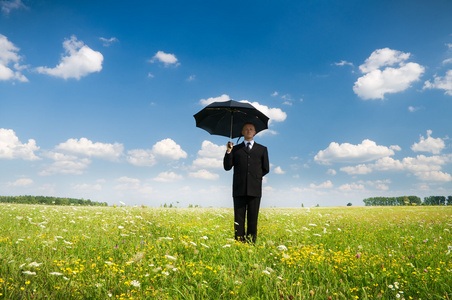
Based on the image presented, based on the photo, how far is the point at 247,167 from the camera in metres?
7.29

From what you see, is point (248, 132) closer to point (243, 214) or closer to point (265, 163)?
point (265, 163)

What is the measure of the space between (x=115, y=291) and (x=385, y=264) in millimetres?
4995

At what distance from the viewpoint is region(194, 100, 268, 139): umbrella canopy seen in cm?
752

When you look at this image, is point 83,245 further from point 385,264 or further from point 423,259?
point 423,259

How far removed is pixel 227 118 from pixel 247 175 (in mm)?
1871

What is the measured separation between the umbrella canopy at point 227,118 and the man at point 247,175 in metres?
0.45

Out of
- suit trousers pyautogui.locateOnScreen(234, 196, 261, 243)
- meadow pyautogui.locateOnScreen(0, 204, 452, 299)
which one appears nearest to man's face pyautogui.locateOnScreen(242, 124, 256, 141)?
suit trousers pyautogui.locateOnScreen(234, 196, 261, 243)

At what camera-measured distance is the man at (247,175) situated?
723cm

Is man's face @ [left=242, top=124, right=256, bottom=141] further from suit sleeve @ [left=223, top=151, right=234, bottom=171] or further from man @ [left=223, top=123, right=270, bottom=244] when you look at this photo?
suit sleeve @ [left=223, top=151, right=234, bottom=171]

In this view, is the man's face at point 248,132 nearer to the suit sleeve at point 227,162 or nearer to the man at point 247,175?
the man at point 247,175

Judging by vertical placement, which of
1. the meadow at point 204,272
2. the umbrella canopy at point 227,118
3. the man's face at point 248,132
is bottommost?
the meadow at point 204,272

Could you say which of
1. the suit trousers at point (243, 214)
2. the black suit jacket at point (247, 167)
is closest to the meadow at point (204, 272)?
the suit trousers at point (243, 214)

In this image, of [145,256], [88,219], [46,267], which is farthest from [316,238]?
[88,219]

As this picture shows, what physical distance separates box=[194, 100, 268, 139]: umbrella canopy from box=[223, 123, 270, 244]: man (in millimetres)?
450
